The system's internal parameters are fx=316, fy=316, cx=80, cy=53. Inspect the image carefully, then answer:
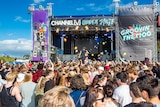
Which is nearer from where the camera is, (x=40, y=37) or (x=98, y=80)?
(x=98, y=80)

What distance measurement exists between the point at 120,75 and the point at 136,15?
18863mm

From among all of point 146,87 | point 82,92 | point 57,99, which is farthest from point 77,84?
point 57,99

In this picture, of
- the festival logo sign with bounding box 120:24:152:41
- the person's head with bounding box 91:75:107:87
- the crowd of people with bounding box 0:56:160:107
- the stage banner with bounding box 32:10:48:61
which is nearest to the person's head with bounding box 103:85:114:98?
the crowd of people with bounding box 0:56:160:107

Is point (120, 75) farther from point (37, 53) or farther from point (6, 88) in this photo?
point (37, 53)

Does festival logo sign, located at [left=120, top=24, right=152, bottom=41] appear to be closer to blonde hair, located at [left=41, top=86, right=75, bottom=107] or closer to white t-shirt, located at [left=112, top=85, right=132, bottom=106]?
white t-shirt, located at [left=112, top=85, right=132, bottom=106]

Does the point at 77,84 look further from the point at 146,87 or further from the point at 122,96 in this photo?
the point at 146,87

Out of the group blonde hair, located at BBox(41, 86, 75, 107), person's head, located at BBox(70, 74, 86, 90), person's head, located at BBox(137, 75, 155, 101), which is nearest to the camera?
blonde hair, located at BBox(41, 86, 75, 107)

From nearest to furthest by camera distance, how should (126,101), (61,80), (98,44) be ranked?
1. (126,101)
2. (61,80)
3. (98,44)

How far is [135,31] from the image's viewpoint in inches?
907

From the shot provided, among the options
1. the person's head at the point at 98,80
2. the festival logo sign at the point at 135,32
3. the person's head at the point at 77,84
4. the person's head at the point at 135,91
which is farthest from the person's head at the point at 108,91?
the festival logo sign at the point at 135,32

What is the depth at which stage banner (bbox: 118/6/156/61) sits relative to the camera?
2272 cm

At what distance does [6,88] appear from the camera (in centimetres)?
501

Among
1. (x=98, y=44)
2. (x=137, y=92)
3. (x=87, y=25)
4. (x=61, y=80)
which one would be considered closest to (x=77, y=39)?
(x=98, y=44)

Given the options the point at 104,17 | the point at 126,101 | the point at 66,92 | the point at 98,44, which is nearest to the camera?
the point at 66,92
